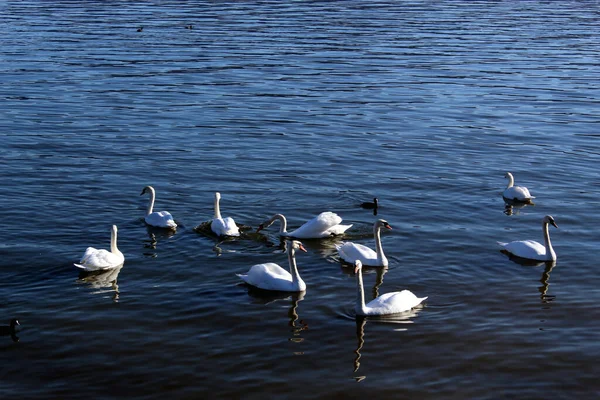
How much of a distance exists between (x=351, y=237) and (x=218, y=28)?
1492 inches

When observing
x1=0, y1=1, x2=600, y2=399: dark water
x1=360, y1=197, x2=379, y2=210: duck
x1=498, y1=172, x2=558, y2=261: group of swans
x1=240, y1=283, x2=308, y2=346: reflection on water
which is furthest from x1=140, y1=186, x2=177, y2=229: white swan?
x1=498, y1=172, x2=558, y2=261: group of swans

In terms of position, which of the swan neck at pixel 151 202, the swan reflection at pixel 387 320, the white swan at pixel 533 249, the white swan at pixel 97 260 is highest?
the swan neck at pixel 151 202

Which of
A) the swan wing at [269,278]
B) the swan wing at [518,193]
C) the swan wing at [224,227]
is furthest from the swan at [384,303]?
the swan wing at [518,193]

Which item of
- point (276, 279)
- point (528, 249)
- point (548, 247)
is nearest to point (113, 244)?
point (276, 279)

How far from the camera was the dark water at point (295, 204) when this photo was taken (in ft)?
52.5

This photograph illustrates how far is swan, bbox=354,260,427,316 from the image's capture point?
1775cm

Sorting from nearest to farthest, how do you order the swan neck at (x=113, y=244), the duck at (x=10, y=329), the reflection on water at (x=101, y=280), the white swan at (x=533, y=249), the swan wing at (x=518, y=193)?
the duck at (x=10, y=329) → the reflection on water at (x=101, y=280) → the swan neck at (x=113, y=244) → the white swan at (x=533, y=249) → the swan wing at (x=518, y=193)

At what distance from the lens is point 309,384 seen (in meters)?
15.2

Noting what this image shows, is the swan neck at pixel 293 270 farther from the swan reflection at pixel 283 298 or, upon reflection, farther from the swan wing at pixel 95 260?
the swan wing at pixel 95 260

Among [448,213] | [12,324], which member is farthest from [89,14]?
[12,324]

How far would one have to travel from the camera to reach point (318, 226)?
22.3 meters

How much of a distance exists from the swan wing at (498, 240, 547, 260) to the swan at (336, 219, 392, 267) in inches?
117

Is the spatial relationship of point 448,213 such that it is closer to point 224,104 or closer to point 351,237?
point 351,237

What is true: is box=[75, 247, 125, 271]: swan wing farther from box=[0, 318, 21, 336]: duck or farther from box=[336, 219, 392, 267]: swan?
box=[336, 219, 392, 267]: swan
